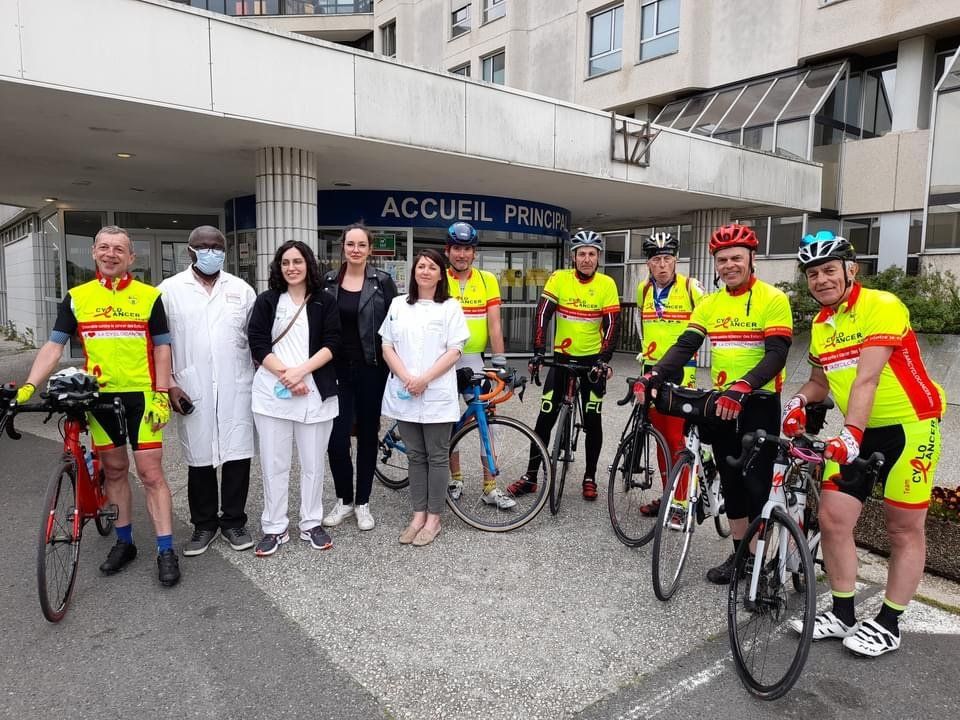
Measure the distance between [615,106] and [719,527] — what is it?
20.5 m

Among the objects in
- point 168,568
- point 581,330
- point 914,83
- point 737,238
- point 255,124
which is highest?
point 914,83

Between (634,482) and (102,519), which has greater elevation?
(634,482)

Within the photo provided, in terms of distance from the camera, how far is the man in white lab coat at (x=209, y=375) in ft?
12.1

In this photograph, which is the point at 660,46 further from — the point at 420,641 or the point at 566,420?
the point at 420,641

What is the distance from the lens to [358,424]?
14.5 ft

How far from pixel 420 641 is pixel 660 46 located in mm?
21769

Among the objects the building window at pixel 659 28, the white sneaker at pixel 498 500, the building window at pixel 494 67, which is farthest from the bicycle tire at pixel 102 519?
the building window at pixel 494 67

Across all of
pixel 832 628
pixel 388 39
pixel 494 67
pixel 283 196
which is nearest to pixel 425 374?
pixel 832 628

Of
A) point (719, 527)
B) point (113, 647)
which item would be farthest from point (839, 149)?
point (113, 647)

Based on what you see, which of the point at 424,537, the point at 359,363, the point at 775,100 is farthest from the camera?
the point at 775,100

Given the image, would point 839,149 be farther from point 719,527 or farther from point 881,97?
point 719,527

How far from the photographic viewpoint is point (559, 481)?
4.79 metres

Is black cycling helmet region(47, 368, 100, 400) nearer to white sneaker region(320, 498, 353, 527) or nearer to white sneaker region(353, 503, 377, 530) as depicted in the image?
white sneaker region(320, 498, 353, 527)

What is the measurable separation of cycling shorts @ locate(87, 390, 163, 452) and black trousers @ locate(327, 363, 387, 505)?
1.13 meters
